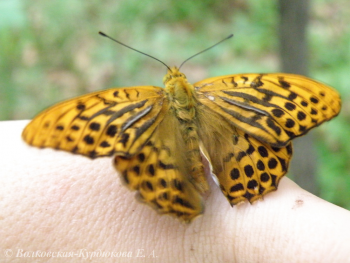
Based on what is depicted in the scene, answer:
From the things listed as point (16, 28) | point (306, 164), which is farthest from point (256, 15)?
point (16, 28)

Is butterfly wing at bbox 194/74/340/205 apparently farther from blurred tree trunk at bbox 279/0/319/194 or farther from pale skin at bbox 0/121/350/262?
blurred tree trunk at bbox 279/0/319/194

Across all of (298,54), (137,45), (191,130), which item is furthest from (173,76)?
(137,45)

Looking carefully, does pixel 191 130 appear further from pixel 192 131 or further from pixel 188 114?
pixel 188 114

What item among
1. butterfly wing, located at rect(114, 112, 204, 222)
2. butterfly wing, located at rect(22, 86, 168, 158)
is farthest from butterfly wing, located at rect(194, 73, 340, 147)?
butterfly wing, located at rect(22, 86, 168, 158)

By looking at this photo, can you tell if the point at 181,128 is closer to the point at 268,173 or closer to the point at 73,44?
the point at 268,173

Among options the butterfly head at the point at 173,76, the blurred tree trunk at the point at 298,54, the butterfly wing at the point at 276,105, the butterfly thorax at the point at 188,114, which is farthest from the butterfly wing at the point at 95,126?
the blurred tree trunk at the point at 298,54
